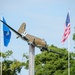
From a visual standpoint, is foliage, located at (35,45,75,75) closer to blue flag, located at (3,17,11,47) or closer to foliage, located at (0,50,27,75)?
foliage, located at (0,50,27,75)

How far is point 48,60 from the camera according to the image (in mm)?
47375

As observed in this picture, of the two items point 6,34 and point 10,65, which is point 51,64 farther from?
point 6,34

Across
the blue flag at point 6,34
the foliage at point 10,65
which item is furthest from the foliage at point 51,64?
the blue flag at point 6,34

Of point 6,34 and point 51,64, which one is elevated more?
point 6,34

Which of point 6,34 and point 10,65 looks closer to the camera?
point 6,34

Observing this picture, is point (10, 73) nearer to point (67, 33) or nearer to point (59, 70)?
point (59, 70)

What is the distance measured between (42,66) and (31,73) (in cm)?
2464

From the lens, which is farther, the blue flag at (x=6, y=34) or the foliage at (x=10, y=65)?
the foliage at (x=10, y=65)

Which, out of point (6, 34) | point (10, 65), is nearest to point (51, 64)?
point (10, 65)

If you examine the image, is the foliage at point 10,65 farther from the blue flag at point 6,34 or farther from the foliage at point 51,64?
the blue flag at point 6,34

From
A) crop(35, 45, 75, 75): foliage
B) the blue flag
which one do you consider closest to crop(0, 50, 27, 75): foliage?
crop(35, 45, 75, 75): foliage

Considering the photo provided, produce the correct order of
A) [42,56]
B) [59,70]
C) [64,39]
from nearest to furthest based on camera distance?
[64,39]
[59,70]
[42,56]

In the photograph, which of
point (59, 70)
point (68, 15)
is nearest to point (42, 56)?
point (59, 70)

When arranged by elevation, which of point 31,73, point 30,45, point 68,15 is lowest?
point 31,73
